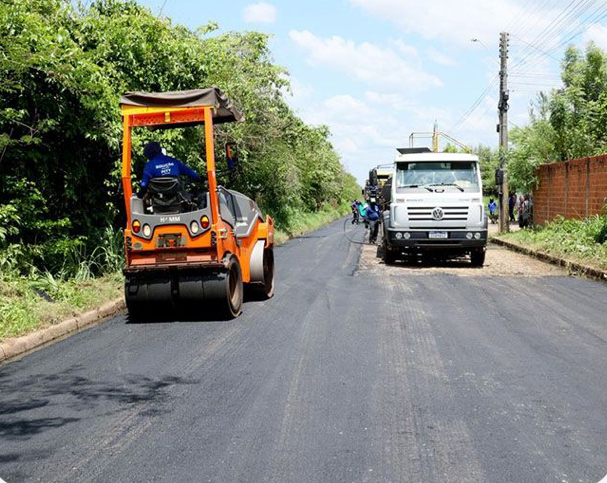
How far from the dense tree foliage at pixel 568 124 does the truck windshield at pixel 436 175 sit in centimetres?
810

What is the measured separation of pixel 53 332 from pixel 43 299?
47.4 inches

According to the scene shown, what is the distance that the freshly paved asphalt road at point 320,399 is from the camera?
4.24 meters


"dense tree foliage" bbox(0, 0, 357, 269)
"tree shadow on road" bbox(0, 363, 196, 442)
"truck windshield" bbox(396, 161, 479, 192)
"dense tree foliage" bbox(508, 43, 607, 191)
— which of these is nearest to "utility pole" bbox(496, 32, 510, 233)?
"dense tree foliage" bbox(508, 43, 607, 191)

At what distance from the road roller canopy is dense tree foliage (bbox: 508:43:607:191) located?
16.9m

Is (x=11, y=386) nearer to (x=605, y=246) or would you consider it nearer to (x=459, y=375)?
(x=459, y=375)

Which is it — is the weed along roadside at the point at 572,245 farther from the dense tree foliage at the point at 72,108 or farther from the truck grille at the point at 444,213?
the dense tree foliage at the point at 72,108

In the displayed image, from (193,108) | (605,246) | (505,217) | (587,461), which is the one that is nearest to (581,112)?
(505,217)

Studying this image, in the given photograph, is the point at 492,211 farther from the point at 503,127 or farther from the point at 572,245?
the point at 572,245

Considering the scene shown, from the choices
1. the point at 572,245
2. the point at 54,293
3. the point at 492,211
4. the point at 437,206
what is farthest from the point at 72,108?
the point at 492,211

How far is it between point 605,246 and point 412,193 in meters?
4.50

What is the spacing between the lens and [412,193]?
1617cm

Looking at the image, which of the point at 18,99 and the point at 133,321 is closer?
the point at 133,321

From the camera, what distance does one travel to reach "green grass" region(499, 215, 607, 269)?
15.5 metres

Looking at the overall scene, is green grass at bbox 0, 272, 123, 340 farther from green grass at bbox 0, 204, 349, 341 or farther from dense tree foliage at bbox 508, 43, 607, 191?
dense tree foliage at bbox 508, 43, 607, 191
